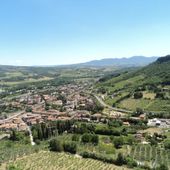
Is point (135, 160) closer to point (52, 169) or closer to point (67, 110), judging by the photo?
point (52, 169)

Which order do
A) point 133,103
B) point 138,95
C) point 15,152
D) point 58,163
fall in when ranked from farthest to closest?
point 138,95
point 133,103
point 15,152
point 58,163

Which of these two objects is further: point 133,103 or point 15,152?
point 133,103

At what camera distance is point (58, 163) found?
66500 millimetres

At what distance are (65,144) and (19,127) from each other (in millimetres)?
37765

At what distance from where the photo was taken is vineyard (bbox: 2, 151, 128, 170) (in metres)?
64.1

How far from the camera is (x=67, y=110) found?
451 feet

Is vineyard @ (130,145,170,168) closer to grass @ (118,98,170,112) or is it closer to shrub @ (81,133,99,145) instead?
shrub @ (81,133,99,145)

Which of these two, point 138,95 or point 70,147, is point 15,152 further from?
point 138,95

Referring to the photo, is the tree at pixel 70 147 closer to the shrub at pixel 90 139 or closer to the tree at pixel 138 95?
the shrub at pixel 90 139

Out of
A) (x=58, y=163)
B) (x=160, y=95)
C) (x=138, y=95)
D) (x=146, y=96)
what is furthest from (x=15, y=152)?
(x=146, y=96)

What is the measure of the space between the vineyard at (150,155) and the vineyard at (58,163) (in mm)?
5993

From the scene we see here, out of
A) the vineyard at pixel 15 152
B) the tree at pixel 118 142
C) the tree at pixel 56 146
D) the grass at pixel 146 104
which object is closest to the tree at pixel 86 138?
the tree at pixel 118 142

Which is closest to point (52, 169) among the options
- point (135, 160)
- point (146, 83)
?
point (135, 160)

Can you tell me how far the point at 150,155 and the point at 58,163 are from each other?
66.5 ft
